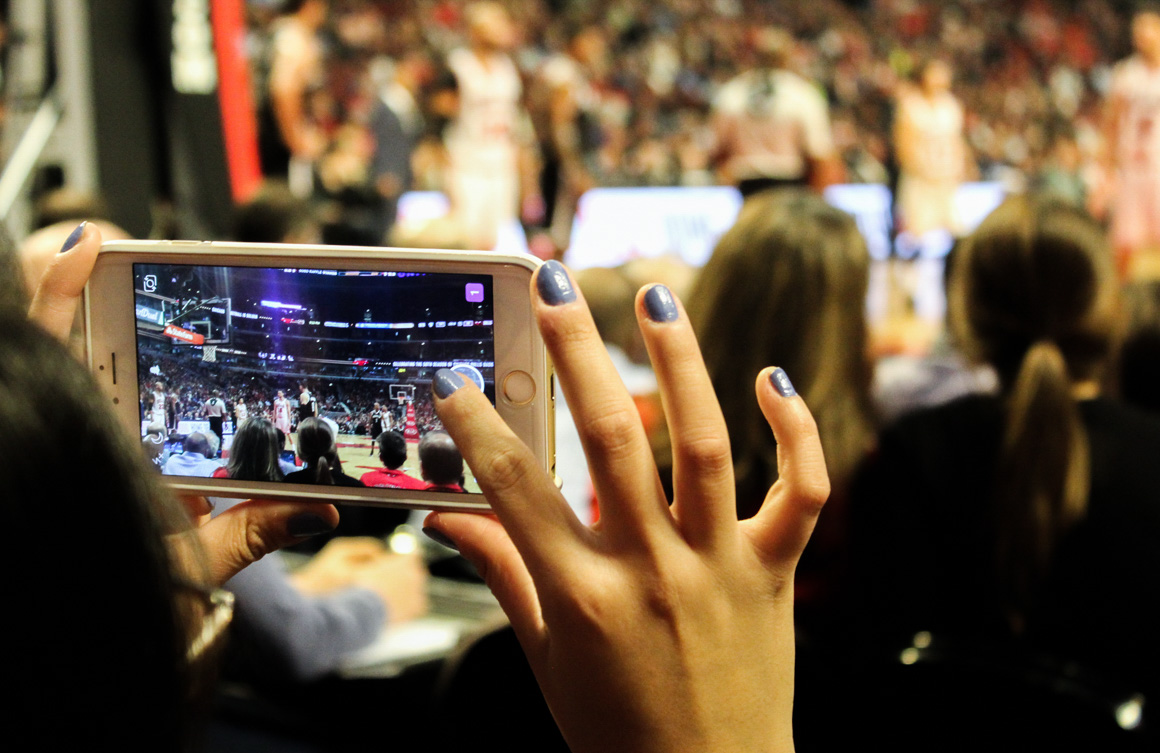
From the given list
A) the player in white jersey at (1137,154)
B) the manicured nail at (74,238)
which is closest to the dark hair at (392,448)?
the manicured nail at (74,238)

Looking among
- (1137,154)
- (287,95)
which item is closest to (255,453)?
(287,95)

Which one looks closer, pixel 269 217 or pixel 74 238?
pixel 74 238

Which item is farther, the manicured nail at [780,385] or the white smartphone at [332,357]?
the white smartphone at [332,357]

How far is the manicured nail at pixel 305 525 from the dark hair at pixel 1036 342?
3.72 feet

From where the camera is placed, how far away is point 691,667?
472mm

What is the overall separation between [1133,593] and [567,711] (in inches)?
49.8

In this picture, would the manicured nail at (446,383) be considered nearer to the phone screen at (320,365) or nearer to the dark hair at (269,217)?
the phone screen at (320,365)

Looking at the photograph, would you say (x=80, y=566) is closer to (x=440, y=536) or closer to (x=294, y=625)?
(x=440, y=536)

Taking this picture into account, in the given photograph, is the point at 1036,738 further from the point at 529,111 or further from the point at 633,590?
the point at 529,111

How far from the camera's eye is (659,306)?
47 centimetres

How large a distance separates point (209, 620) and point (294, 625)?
1.04 m

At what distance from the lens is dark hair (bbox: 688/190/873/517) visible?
151 centimetres

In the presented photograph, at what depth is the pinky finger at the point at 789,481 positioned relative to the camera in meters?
0.49

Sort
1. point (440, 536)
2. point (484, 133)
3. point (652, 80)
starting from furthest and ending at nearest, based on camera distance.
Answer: point (652, 80) → point (484, 133) → point (440, 536)
